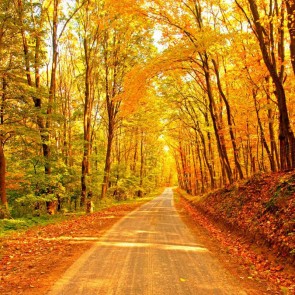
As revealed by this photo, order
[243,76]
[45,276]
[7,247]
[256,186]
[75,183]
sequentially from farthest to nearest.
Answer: [75,183] < [243,76] < [256,186] < [7,247] < [45,276]

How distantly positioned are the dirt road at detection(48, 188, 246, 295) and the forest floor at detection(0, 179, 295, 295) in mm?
303

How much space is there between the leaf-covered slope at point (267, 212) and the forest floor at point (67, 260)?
1.32 feet

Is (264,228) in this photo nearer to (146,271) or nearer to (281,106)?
(146,271)

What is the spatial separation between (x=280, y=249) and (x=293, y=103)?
11317 mm

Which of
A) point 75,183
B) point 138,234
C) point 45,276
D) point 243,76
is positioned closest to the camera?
point 45,276

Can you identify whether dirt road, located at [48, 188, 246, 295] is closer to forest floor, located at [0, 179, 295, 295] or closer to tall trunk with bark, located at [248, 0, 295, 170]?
forest floor, located at [0, 179, 295, 295]

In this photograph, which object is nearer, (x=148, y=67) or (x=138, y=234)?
(x=138, y=234)

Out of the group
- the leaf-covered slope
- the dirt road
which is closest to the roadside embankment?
the leaf-covered slope

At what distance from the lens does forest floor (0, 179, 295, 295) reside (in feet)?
17.1

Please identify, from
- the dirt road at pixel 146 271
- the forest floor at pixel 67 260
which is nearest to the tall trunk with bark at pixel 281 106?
the forest floor at pixel 67 260

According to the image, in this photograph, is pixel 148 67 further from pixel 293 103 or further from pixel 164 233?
pixel 293 103

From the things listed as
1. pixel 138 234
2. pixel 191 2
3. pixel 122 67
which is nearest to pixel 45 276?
pixel 138 234

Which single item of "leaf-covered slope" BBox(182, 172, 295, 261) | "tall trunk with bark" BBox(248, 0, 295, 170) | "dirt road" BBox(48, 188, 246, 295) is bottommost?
"dirt road" BBox(48, 188, 246, 295)

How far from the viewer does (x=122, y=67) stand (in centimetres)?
2338
